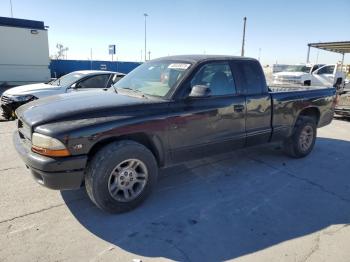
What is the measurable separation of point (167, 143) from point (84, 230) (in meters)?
1.39

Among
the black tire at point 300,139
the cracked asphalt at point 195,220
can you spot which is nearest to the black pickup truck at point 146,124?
the black tire at point 300,139

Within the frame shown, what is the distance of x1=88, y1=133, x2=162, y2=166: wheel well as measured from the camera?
11.3 feet

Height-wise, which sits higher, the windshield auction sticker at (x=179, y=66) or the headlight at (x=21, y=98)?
the windshield auction sticker at (x=179, y=66)

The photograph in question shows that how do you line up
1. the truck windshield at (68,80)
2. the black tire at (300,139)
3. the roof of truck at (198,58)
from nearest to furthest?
the roof of truck at (198,58)
the black tire at (300,139)
the truck windshield at (68,80)

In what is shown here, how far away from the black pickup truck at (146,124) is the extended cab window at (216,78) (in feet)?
0.05

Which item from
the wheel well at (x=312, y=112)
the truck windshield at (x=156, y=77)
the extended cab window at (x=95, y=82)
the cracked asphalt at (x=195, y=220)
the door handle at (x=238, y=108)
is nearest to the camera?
the cracked asphalt at (x=195, y=220)

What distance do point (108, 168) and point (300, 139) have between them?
3.90 meters

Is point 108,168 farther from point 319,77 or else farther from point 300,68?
point 300,68

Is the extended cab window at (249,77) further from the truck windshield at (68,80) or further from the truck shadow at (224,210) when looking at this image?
the truck windshield at (68,80)

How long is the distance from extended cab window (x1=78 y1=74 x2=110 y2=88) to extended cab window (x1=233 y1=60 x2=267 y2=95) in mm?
5176

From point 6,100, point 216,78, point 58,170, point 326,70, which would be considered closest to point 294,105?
point 216,78

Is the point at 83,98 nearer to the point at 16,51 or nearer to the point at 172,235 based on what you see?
the point at 172,235

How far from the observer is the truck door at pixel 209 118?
3.96m

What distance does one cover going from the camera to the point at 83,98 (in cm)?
400
